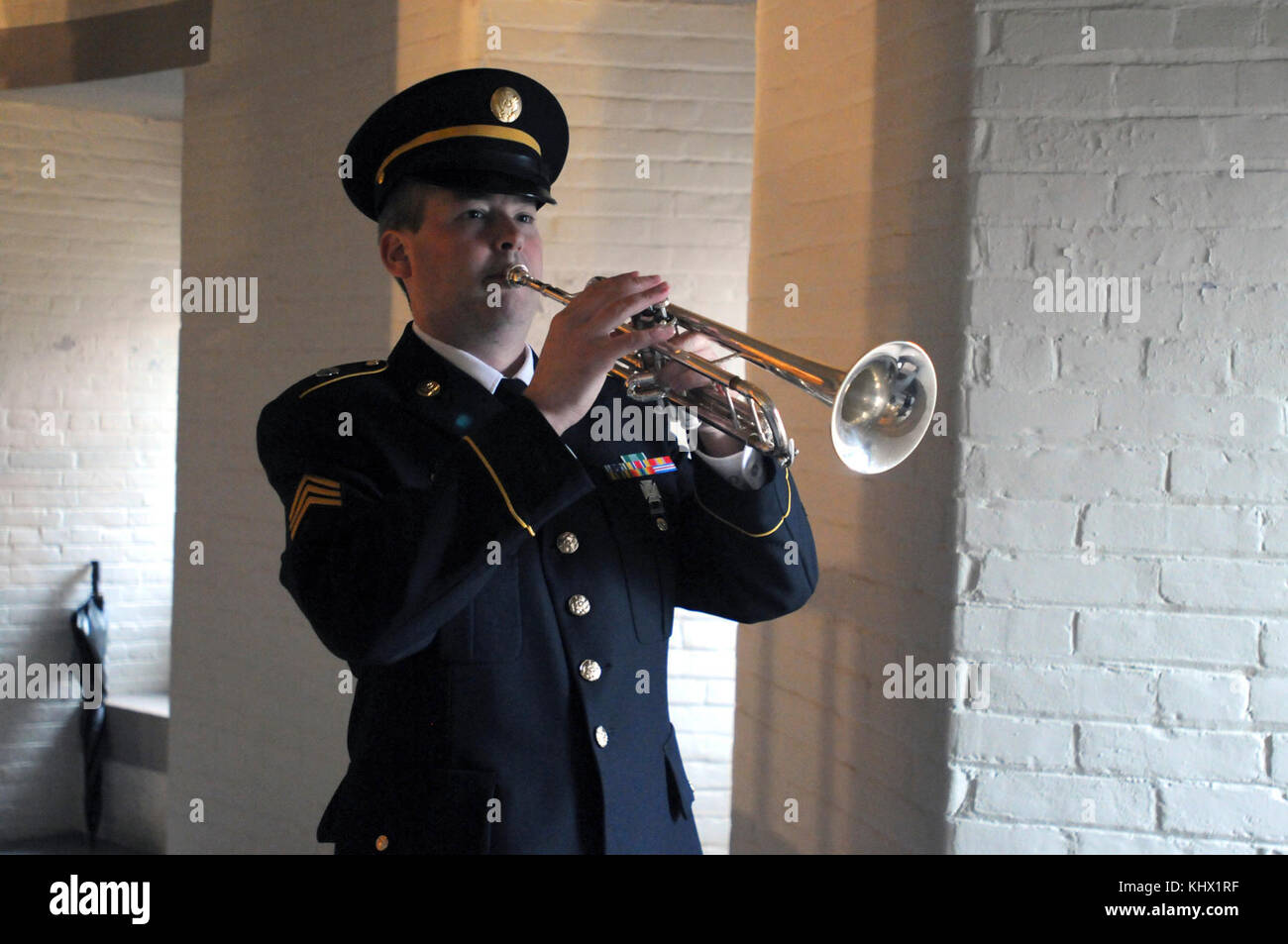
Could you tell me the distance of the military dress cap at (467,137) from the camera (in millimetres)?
1742

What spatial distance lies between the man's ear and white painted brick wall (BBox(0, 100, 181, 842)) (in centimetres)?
393

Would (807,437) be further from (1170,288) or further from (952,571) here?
(1170,288)

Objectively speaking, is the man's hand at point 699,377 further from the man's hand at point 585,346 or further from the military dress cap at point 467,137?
the military dress cap at point 467,137

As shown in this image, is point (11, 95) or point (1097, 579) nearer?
point (1097, 579)

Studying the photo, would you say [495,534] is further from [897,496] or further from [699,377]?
[897,496]

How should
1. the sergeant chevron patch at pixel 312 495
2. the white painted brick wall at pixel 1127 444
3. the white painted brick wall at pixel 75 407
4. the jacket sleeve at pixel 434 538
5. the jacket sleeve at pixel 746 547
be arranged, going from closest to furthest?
1. the jacket sleeve at pixel 434 538
2. the sergeant chevron patch at pixel 312 495
3. the jacket sleeve at pixel 746 547
4. the white painted brick wall at pixel 1127 444
5. the white painted brick wall at pixel 75 407

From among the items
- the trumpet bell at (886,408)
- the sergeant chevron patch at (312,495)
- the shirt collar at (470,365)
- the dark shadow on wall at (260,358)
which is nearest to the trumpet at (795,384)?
the trumpet bell at (886,408)

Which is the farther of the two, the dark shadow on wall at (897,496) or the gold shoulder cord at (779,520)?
the dark shadow on wall at (897,496)

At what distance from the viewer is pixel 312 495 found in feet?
5.26

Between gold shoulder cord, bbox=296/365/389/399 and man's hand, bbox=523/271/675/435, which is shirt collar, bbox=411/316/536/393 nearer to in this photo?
gold shoulder cord, bbox=296/365/389/399

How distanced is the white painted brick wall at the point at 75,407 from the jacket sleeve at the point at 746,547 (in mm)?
4202

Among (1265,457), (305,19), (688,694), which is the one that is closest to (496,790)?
(1265,457)

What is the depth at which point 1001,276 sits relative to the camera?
6.96ft
